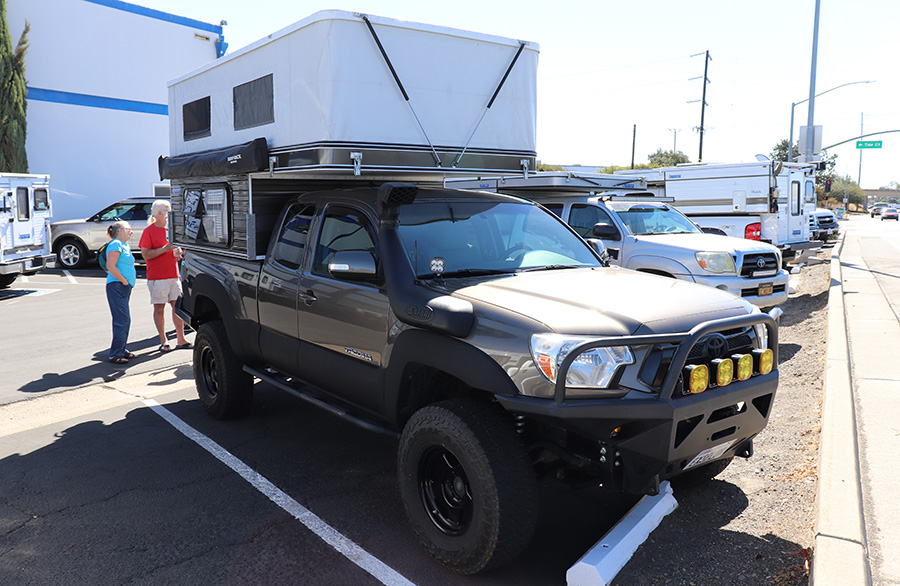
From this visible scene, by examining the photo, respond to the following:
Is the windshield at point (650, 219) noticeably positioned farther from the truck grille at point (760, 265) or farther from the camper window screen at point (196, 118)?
the camper window screen at point (196, 118)

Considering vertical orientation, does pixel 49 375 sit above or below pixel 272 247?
below

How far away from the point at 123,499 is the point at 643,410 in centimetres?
332

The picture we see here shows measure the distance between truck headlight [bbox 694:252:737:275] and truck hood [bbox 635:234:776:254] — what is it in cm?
7

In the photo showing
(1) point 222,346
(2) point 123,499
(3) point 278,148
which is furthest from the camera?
(1) point 222,346

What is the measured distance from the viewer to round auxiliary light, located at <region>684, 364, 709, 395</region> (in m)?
3.16

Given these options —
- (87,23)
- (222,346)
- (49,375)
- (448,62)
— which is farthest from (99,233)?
(448,62)

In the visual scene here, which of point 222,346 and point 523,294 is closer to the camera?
point 523,294

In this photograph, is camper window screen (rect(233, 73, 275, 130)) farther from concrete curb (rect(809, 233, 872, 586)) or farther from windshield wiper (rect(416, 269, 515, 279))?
concrete curb (rect(809, 233, 872, 586))

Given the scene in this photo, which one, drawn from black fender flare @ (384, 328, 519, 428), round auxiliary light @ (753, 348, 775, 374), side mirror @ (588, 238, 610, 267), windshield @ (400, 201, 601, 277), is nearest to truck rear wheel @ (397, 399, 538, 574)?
black fender flare @ (384, 328, 519, 428)

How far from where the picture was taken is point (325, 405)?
453cm

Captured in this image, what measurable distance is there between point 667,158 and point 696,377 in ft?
242

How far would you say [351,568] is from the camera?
3541 millimetres

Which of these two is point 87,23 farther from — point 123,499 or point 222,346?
point 123,499

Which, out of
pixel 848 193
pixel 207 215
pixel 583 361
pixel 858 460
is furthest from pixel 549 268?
pixel 848 193
